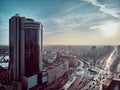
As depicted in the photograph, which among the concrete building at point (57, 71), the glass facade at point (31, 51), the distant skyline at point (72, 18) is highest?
the distant skyline at point (72, 18)

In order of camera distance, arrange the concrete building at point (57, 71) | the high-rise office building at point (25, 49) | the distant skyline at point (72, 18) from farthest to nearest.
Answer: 1. the concrete building at point (57, 71)
2. the high-rise office building at point (25, 49)
3. the distant skyline at point (72, 18)

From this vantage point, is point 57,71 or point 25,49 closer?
point 25,49

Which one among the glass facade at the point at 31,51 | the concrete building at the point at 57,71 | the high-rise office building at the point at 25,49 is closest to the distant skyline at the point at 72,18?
the high-rise office building at the point at 25,49

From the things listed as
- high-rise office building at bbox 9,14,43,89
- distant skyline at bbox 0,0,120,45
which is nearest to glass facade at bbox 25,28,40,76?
high-rise office building at bbox 9,14,43,89

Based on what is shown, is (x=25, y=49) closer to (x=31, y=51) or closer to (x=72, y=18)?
→ (x=31, y=51)

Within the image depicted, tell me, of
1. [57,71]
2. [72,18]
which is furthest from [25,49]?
[72,18]

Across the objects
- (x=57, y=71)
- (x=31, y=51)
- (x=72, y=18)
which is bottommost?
(x=57, y=71)

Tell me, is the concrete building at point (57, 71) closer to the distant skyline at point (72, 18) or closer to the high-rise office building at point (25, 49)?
the high-rise office building at point (25, 49)
